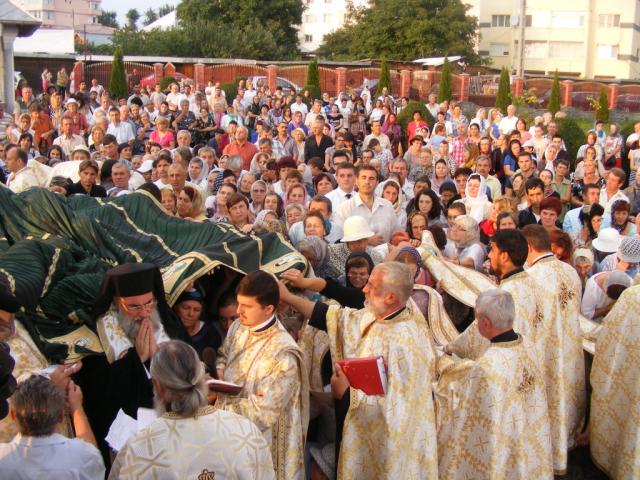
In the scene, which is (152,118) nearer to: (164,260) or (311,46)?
(164,260)

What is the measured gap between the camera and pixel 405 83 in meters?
36.4

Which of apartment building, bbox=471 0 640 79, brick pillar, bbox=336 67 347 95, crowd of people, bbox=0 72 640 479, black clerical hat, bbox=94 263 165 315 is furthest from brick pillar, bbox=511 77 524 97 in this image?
black clerical hat, bbox=94 263 165 315

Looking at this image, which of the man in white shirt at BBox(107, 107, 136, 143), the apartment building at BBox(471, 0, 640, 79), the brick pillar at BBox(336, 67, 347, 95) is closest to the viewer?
the man in white shirt at BBox(107, 107, 136, 143)

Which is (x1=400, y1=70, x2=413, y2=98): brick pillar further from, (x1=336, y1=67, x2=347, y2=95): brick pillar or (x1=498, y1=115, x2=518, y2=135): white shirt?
(x1=498, y1=115, x2=518, y2=135): white shirt

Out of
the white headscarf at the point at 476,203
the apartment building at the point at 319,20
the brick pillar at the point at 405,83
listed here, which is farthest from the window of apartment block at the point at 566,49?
the white headscarf at the point at 476,203

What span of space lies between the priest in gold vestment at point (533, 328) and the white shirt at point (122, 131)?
10217 millimetres

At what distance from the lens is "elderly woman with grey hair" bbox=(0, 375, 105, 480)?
11.4 ft

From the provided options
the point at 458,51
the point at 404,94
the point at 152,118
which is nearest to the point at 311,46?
the point at 458,51

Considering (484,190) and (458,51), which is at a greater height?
(458,51)

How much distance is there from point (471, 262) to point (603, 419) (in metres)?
1.83

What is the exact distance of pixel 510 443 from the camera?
211 inches

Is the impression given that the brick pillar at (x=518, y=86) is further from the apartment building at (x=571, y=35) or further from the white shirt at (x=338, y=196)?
the white shirt at (x=338, y=196)

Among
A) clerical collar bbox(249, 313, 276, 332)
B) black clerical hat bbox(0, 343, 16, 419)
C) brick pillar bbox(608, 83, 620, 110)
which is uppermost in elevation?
brick pillar bbox(608, 83, 620, 110)

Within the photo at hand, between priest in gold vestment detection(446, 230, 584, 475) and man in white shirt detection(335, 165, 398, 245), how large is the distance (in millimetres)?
2558
